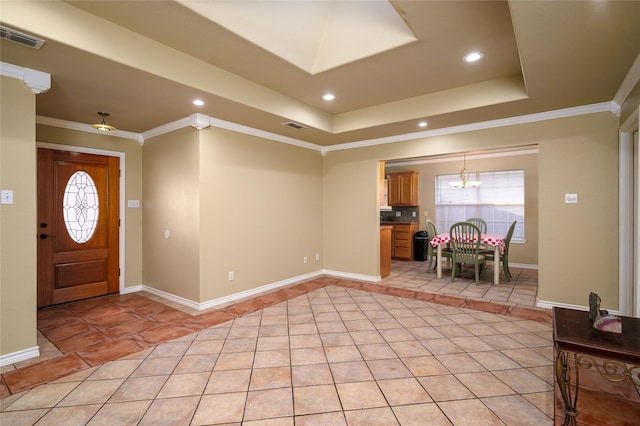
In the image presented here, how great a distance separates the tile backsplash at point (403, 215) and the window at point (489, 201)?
0.54 meters

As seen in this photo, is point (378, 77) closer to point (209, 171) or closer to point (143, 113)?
point (209, 171)

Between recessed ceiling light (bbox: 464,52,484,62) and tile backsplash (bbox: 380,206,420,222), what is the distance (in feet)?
17.4

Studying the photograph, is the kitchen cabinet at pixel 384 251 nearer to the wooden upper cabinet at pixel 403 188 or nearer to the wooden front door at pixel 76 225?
the wooden upper cabinet at pixel 403 188

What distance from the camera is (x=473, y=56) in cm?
295

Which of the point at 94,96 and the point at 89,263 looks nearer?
the point at 94,96

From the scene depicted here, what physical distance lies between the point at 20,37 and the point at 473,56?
3658 mm

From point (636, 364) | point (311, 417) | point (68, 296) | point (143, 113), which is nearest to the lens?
point (636, 364)

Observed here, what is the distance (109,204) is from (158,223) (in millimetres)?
795

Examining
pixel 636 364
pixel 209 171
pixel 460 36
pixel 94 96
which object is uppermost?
pixel 460 36

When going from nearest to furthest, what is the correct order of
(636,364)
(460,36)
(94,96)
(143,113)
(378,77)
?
1. (636,364)
2. (460,36)
3. (94,96)
4. (378,77)
5. (143,113)

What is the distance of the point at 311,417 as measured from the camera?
6.16 ft

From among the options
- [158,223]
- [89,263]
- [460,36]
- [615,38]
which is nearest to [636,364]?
[615,38]

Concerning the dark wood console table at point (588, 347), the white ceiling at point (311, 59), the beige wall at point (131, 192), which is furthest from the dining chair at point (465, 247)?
the beige wall at point (131, 192)

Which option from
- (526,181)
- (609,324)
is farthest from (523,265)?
(609,324)
